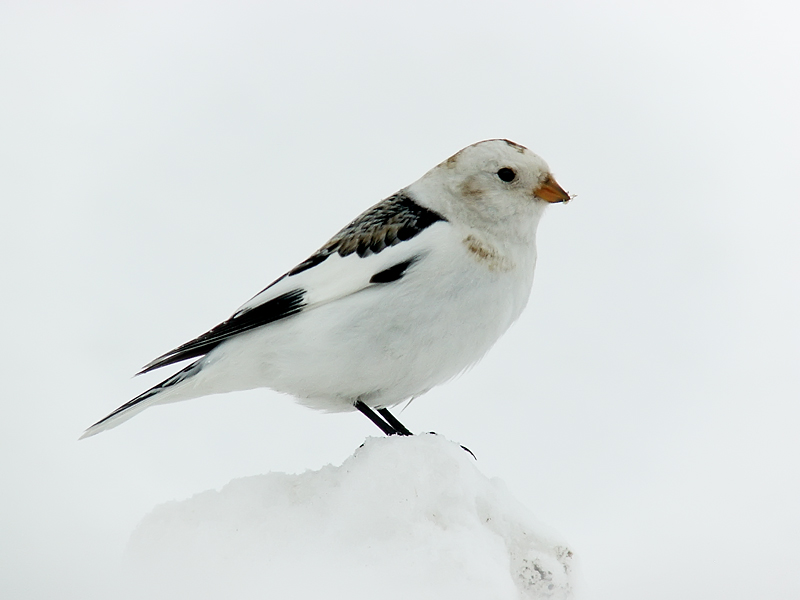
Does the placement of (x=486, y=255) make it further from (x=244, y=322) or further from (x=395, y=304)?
(x=244, y=322)

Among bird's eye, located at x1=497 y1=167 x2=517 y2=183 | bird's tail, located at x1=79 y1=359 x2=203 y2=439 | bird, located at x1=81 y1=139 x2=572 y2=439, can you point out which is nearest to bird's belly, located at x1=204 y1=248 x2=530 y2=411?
bird, located at x1=81 y1=139 x2=572 y2=439

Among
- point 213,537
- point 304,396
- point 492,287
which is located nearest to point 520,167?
point 492,287

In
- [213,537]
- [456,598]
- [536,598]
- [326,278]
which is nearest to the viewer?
[456,598]

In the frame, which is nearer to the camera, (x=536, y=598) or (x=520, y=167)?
(x=536, y=598)

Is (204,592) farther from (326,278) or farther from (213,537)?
(326,278)

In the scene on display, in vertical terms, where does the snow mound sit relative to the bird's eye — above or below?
below

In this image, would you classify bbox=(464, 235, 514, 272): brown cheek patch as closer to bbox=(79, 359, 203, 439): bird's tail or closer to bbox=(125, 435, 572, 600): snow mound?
bbox=(125, 435, 572, 600): snow mound

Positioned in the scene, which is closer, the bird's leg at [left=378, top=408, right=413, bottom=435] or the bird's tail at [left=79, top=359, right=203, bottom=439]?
the bird's tail at [left=79, top=359, right=203, bottom=439]
